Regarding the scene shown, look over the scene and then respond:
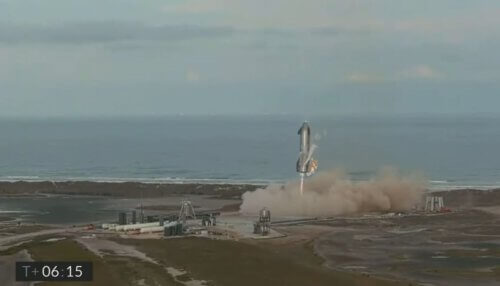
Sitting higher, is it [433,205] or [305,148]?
[305,148]

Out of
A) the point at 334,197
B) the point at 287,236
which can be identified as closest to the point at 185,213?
the point at 287,236

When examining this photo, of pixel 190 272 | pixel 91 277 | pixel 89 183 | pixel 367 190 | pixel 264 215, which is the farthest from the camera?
pixel 89 183

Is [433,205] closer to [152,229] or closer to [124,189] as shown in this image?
[152,229]

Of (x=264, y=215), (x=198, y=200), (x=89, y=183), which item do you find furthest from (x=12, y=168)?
(x=264, y=215)

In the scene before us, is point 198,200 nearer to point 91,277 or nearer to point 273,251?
point 273,251

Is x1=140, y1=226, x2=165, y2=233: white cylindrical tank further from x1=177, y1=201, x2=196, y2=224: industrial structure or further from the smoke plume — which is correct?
the smoke plume

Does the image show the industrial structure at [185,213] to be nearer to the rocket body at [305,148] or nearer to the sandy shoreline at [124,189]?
the rocket body at [305,148]
